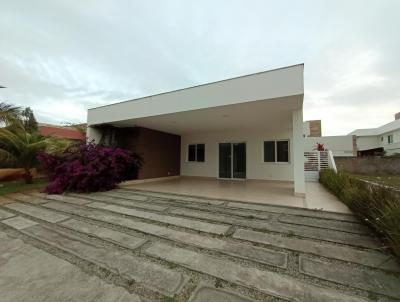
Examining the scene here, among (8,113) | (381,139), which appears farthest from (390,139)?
(8,113)

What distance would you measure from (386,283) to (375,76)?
11.5 meters

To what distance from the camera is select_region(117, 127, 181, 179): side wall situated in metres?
9.94

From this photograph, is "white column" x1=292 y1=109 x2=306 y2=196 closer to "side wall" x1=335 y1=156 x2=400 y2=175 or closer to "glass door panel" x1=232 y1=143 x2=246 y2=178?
"glass door panel" x1=232 y1=143 x2=246 y2=178

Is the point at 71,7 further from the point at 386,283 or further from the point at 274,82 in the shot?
the point at 386,283

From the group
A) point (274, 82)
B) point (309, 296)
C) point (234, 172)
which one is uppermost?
point (274, 82)

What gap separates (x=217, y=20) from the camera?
7.30 metres

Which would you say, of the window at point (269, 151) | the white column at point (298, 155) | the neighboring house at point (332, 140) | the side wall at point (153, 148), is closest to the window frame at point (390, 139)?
the neighboring house at point (332, 140)

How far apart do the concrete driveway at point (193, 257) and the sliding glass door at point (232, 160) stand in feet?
20.2

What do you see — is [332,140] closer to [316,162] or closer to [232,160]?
[316,162]

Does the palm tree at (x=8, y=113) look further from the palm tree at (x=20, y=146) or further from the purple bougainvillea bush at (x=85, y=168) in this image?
the purple bougainvillea bush at (x=85, y=168)

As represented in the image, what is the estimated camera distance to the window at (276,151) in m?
10.3

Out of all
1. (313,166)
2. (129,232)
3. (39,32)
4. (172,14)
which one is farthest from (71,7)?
(313,166)

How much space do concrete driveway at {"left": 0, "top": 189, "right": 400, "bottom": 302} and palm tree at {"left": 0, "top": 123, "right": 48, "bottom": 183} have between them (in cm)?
463

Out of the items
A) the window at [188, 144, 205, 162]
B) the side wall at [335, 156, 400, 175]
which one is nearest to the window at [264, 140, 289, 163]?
the window at [188, 144, 205, 162]
